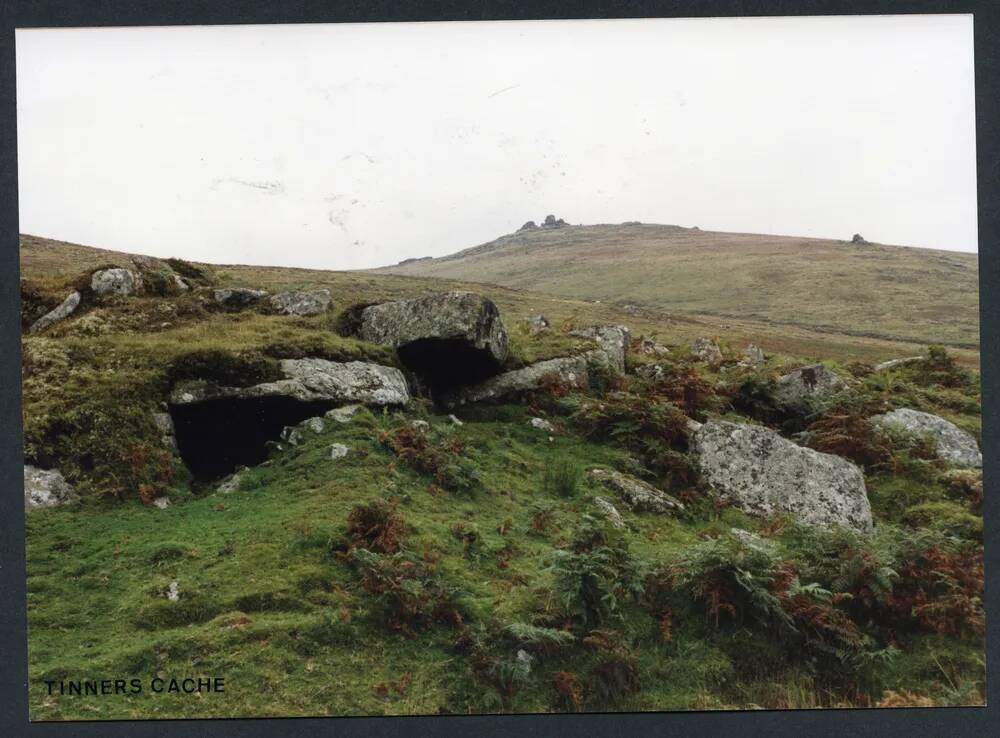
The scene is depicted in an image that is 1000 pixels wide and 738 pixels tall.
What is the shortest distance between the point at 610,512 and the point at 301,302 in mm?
6992

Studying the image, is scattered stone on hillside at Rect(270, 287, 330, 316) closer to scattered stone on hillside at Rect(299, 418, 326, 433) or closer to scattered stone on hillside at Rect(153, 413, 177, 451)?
scattered stone on hillside at Rect(299, 418, 326, 433)

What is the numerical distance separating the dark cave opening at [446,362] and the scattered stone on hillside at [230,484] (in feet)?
10.7

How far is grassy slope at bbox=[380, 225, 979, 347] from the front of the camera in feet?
43.4

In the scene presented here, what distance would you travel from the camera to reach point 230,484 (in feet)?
34.0

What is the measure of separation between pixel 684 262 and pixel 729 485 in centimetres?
769

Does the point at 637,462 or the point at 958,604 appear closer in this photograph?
the point at 958,604

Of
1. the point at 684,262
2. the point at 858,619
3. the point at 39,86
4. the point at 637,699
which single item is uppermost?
the point at 39,86

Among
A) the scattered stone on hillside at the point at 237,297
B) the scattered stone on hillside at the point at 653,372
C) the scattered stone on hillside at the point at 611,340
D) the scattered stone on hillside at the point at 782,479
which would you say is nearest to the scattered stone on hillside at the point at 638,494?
the scattered stone on hillside at the point at 782,479

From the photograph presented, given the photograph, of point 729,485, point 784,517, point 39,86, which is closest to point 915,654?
point 784,517

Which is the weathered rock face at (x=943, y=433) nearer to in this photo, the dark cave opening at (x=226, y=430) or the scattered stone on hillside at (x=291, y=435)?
the scattered stone on hillside at (x=291, y=435)

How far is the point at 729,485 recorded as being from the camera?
36.3 ft

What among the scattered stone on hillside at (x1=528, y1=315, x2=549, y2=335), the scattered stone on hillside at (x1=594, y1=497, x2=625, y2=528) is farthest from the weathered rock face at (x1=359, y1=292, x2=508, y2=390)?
the scattered stone on hillside at (x1=594, y1=497, x2=625, y2=528)

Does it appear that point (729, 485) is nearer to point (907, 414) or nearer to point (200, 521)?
point (907, 414)

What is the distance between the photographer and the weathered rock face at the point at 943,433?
1148cm
